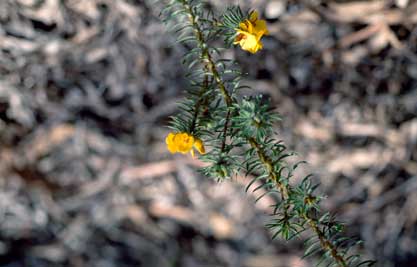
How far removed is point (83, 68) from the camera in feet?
10.4

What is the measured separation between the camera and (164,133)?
326cm

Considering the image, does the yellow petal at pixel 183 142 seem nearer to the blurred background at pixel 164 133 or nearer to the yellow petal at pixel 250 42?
the yellow petal at pixel 250 42

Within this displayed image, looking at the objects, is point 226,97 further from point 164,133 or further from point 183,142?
point 164,133

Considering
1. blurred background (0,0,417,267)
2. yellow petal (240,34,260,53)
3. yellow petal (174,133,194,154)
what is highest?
blurred background (0,0,417,267)

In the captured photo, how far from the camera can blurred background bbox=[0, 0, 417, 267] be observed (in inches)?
119

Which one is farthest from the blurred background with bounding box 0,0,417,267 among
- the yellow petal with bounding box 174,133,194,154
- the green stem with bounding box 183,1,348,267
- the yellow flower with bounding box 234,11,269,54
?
the yellow petal with bounding box 174,133,194,154

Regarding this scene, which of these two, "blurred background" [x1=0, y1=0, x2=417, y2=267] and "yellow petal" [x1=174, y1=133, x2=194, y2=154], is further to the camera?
"blurred background" [x1=0, y1=0, x2=417, y2=267]

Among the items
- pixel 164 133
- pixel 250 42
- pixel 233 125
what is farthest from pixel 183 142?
pixel 164 133

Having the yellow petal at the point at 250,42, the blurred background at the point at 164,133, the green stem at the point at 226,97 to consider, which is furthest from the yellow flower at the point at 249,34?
the blurred background at the point at 164,133

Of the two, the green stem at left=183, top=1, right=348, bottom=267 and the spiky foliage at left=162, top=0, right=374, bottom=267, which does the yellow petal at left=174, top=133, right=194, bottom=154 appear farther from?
the green stem at left=183, top=1, right=348, bottom=267

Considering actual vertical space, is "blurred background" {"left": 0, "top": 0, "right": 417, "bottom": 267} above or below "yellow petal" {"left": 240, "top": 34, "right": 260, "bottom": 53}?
above

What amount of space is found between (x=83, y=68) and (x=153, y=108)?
0.53 metres

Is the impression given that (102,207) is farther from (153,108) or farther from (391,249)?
(391,249)

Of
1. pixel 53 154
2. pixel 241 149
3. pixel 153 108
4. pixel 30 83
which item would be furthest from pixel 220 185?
pixel 30 83
